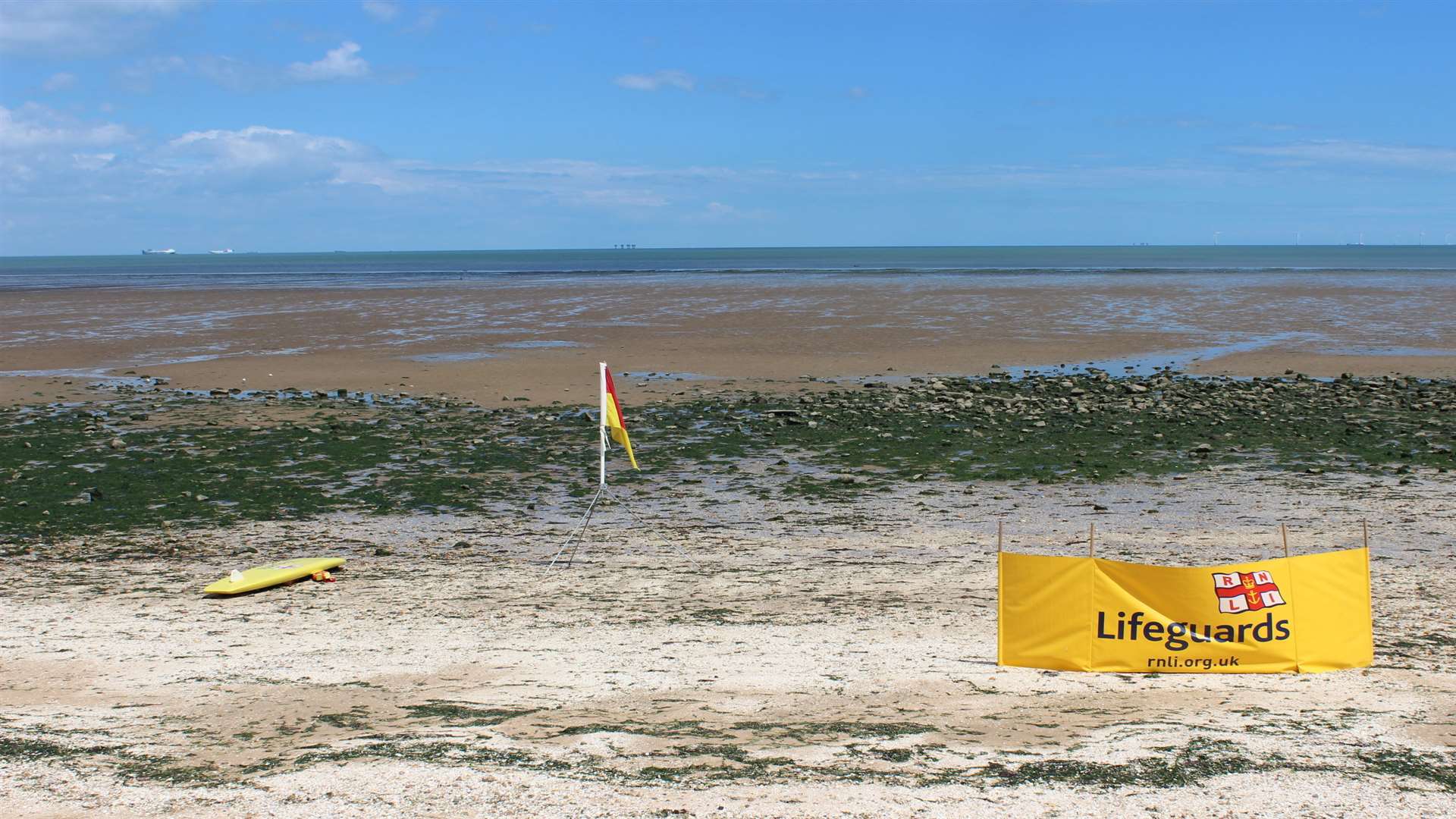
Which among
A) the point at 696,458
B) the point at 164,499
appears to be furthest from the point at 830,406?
the point at 164,499

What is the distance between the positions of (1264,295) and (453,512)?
64489 millimetres

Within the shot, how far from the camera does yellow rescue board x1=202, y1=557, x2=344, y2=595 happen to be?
13977 mm

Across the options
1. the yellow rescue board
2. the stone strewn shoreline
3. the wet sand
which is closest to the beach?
the stone strewn shoreline

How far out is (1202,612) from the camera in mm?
10883

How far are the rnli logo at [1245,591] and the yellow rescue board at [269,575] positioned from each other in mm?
9957

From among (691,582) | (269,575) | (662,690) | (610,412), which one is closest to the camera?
(662,690)

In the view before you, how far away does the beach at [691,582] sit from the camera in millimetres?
8828

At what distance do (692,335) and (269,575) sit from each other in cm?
3443

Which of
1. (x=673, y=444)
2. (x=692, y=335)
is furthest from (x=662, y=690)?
(x=692, y=335)

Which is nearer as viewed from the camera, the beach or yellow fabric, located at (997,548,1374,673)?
the beach

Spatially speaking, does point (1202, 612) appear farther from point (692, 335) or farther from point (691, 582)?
point (692, 335)

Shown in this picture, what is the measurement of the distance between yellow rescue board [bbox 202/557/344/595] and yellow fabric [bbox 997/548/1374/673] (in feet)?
27.0

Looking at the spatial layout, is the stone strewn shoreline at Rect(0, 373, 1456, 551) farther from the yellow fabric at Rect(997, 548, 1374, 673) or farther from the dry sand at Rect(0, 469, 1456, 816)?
the yellow fabric at Rect(997, 548, 1374, 673)

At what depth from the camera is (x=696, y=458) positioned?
22.8 metres
